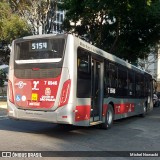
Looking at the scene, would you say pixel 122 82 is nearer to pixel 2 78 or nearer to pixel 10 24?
pixel 10 24

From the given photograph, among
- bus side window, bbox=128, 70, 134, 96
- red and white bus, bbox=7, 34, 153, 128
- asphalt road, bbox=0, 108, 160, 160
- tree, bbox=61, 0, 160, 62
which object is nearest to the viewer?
asphalt road, bbox=0, 108, 160, 160

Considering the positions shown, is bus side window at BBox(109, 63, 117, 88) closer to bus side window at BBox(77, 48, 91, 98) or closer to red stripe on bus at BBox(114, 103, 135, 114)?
red stripe on bus at BBox(114, 103, 135, 114)

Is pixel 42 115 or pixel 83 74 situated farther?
pixel 83 74

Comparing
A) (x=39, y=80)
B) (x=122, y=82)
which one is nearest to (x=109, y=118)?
(x=122, y=82)

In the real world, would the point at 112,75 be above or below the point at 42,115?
above

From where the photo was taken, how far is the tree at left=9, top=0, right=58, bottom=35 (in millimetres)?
31000

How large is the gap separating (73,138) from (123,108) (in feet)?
18.1

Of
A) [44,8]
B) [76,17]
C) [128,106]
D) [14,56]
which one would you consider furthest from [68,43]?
[44,8]

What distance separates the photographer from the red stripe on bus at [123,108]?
51.1 feet

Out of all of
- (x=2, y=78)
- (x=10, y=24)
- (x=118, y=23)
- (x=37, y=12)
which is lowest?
(x=2, y=78)

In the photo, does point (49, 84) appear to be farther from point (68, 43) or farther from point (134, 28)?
point (134, 28)

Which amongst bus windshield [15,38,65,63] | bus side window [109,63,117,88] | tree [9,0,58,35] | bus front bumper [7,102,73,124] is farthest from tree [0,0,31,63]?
bus front bumper [7,102,73,124]

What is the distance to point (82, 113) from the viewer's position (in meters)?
11.6

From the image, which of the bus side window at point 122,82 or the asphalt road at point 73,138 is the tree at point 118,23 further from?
the asphalt road at point 73,138
